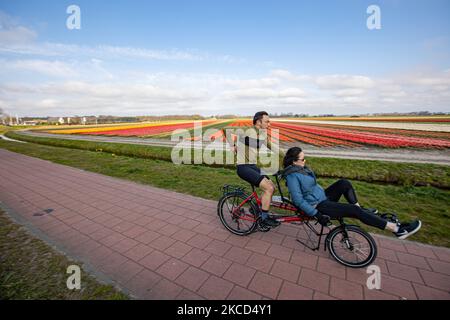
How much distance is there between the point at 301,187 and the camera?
3.18 m

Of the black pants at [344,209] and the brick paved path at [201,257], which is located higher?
the black pants at [344,209]

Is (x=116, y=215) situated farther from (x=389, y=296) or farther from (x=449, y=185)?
(x=449, y=185)

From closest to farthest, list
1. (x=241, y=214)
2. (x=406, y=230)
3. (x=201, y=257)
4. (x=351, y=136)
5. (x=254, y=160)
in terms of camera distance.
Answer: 1. (x=406, y=230)
2. (x=201, y=257)
3. (x=254, y=160)
4. (x=241, y=214)
5. (x=351, y=136)

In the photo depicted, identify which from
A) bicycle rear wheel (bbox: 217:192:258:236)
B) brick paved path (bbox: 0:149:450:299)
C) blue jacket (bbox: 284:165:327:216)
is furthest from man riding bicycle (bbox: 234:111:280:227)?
brick paved path (bbox: 0:149:450:299)

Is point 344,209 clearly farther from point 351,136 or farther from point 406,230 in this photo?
point 351,136

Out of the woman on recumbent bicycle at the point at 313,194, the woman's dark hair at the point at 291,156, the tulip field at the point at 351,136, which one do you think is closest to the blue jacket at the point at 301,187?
the woman on recumbent bicycle at the point at 313,194

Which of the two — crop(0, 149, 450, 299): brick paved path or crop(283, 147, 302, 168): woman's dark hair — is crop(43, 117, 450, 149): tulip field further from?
crop(283, 147, 302, 168): woman's dark hair

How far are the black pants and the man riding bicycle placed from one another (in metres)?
0.85

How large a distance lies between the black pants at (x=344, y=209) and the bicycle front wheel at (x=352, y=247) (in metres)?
0.20

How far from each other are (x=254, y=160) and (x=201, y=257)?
1.81 meters

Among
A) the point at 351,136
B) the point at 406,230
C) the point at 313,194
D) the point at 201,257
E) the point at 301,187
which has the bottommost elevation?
the point at 201,257

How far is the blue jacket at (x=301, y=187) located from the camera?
3.12 meters

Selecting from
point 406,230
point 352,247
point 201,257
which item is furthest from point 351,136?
point 201,257

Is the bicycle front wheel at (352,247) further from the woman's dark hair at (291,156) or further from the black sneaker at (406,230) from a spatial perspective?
the woman's dark hair at (291,156)
